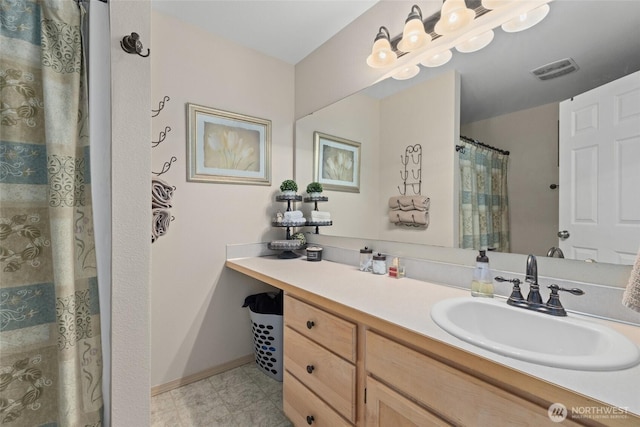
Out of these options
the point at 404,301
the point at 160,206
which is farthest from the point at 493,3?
the point at 160,206

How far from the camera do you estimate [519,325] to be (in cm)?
93

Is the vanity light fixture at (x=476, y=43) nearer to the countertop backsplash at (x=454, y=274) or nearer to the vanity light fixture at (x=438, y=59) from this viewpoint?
the vanity light fixture at (x=438, y=59)

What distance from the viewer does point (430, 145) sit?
1.44 m

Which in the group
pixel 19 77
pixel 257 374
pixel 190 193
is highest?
pixel 19 77

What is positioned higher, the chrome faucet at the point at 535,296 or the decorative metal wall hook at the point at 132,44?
the decorative metal wall hook at the point at 132,44

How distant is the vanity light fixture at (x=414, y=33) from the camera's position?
1.36 metres

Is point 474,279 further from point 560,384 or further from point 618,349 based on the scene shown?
point 560,384

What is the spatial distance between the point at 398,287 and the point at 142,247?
1084 mm

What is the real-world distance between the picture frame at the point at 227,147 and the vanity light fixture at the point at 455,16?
135 cm

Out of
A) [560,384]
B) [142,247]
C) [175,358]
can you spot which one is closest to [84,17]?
[142,247]

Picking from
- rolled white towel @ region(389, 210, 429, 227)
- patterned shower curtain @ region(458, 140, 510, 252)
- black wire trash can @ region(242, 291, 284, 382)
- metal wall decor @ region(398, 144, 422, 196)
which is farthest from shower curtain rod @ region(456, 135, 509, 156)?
black wire trash can @ region(242, 291, 284, 382)

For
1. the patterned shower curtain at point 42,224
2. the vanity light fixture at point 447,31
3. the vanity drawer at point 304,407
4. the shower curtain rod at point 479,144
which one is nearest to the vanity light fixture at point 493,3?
the vanity light fixture at point 447,31

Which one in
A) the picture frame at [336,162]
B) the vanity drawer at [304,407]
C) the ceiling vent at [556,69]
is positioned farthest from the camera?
the picture frame at [336,162]

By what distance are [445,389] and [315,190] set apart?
5.19 feet
